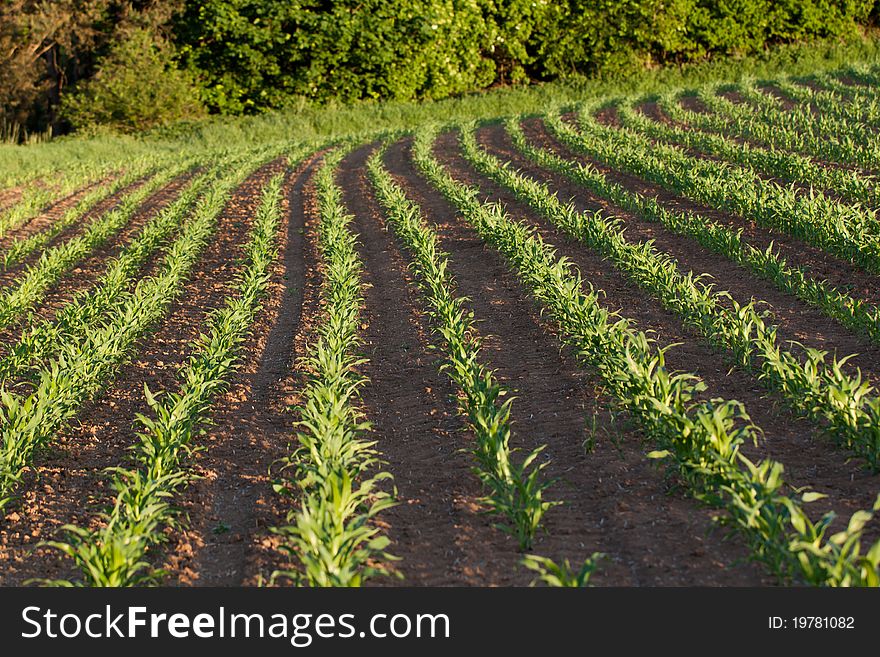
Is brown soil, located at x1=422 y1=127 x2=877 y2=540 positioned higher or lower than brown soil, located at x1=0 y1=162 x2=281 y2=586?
higher

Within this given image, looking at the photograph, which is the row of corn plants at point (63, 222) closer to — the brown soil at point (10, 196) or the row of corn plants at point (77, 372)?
the brown soil at point (10, 196)

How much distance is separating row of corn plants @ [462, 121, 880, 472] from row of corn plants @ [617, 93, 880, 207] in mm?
2646

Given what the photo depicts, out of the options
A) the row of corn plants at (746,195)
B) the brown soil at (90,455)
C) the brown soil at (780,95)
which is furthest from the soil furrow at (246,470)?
the brown soil at (780,95)

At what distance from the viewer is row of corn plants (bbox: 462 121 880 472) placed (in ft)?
→ 16.4

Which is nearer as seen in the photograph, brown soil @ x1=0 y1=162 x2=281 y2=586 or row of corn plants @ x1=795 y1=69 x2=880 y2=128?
brown soil @ x1=0 y1=162 x2=281 y2=586

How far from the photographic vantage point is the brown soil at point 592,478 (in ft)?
14.0

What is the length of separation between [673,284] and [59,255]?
713 cm

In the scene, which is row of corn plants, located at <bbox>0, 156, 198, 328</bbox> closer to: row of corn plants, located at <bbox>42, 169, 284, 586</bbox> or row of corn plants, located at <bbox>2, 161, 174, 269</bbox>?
row of corn plants, located at <bbox>2, 161, 174, 269</bbox>

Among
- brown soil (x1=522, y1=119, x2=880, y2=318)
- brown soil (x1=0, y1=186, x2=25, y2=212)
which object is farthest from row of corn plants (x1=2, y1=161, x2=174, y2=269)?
brown soil (x1=522, y1=119, x2=880, y2=318)

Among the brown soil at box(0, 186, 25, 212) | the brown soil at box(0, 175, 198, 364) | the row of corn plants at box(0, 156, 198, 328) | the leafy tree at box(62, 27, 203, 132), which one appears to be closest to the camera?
the brown soil at box(0, 175, 198, 364)

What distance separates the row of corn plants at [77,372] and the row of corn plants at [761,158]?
24.2ft

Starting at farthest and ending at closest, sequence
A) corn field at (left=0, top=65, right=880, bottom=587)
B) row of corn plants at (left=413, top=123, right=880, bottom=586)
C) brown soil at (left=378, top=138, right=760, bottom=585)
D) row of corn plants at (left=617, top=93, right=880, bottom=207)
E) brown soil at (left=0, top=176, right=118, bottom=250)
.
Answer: brown soil at (left=0, top=176, right=118, bottom=250), row of corn plants at (left=617, top=93, right=880, bottom=207), corn field at (left=0, top=65, right=880, bottom=587), brown soil at (left=378, top=138, right=760, bottom=585), row of corn plants at (left=413, top=123, right=880, bottom=586)
